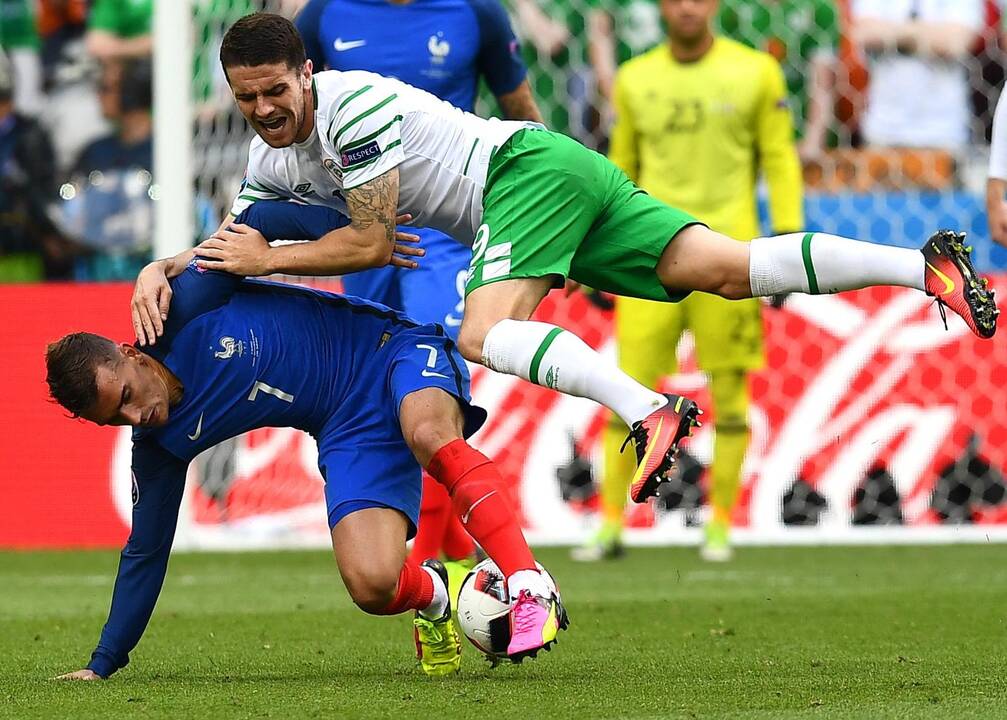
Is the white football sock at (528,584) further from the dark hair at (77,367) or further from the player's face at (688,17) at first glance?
the player's face at (688,17)

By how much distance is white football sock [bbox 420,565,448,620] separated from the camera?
174 inches

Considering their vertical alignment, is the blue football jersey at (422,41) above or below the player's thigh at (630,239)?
above

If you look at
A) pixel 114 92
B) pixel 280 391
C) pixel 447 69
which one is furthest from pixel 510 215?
pixel 114 92

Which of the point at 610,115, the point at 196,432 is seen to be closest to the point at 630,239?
the point at 196,432

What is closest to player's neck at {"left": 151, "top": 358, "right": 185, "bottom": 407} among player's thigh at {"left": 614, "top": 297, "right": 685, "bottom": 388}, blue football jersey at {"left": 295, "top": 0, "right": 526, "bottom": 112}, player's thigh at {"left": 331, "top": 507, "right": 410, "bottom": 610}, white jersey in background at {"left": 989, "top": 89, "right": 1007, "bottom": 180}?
player's thigh at {"left": 331, "top": 507, "right": 410, "bottom": 610}

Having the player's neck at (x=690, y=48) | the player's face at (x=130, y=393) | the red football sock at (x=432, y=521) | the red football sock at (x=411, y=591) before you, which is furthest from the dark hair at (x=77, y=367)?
the player's neck at (x=690, y=48)

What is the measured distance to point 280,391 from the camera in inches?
174

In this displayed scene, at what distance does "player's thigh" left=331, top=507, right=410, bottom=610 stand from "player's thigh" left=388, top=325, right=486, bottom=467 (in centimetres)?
18

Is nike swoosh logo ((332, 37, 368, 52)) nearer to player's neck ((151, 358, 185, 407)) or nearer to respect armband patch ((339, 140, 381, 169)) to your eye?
respect armband patch ((339, 140, 381, 169))

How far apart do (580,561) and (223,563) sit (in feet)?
5.50

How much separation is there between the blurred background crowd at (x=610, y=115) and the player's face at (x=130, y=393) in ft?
16.9

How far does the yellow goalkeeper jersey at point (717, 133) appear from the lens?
25.5 feet

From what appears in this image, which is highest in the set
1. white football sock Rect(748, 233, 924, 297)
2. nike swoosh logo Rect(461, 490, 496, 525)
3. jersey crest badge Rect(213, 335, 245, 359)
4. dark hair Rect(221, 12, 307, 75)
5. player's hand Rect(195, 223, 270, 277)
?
dark hair Rect(221, 12, 307, 75)

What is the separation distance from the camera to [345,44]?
606cm
